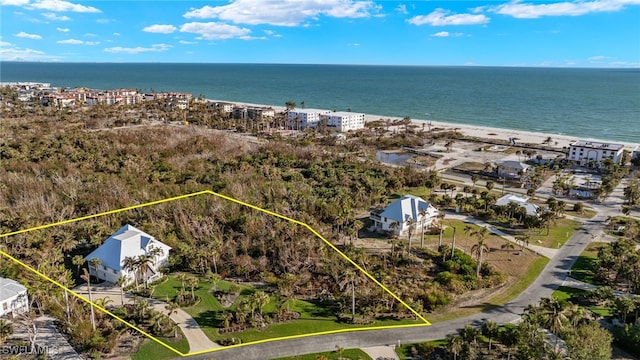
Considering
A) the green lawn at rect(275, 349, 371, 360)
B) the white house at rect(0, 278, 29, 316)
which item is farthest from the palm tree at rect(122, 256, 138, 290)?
the green lawn at rect(275, 349, 371, 360)

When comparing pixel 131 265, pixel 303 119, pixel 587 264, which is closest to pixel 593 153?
pixel 587 264

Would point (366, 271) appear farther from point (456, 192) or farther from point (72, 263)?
point (456, 192)

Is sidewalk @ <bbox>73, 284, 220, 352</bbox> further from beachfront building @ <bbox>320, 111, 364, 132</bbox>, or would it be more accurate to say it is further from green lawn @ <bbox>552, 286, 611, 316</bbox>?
beachfront building @ <bbox>320, 111, 364, 132</bbox>

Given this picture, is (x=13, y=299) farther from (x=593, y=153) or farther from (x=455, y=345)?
(x=593, y=153)

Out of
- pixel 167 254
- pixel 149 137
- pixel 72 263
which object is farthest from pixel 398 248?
pixel 149 137

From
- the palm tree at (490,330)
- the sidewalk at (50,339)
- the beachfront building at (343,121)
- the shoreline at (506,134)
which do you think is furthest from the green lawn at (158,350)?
the shoreline at (506,134)

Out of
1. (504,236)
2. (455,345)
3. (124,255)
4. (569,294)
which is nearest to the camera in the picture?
(455,345)
